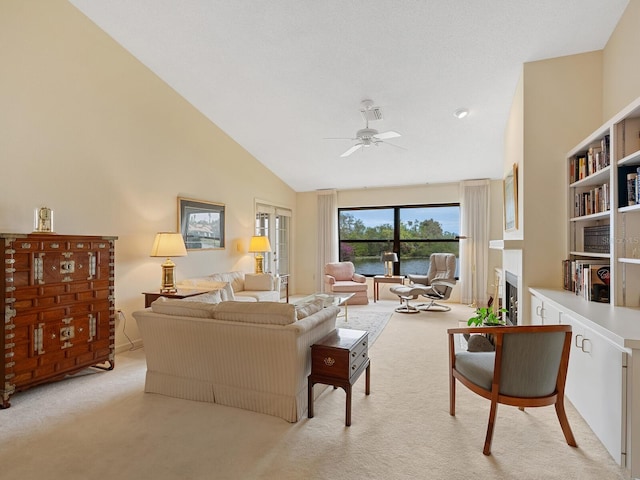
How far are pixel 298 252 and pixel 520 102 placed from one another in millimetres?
5520

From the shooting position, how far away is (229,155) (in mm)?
5707

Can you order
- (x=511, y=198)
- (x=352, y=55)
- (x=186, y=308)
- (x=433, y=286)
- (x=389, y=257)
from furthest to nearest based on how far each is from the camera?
(x=389, y=257)
(x=433, y=286)
(x=511, y=198)
(x=352, y=55)
(x=186, y=308)

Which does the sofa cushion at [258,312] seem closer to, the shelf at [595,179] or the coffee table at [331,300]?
the coffee table at [331,300]

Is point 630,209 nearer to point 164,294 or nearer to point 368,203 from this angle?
point 164,294

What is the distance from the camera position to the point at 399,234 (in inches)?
299

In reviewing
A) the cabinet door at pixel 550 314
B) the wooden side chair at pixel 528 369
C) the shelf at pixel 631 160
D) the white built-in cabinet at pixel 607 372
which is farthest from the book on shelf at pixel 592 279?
the wooden side chair at pixel 528 369

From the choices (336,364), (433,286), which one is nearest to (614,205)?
(336,364)

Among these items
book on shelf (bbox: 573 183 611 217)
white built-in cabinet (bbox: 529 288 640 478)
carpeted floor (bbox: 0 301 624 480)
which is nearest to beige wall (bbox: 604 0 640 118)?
book on shelf (bbox: 573 183 611 217)

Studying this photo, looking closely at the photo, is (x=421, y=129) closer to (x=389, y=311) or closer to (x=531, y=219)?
(x=531, y=219)

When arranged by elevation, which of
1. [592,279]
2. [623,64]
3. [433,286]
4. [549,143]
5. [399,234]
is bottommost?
[433,286]

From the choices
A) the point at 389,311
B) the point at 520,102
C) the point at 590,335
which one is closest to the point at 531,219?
the point at 520,102

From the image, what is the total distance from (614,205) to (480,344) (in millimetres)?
1694

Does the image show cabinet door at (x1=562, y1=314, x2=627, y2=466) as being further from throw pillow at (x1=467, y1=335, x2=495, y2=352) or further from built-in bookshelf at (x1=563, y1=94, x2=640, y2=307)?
throw pillow at (x1=467, y1=335, x2=495, y2=352)

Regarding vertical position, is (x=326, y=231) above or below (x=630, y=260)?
above
